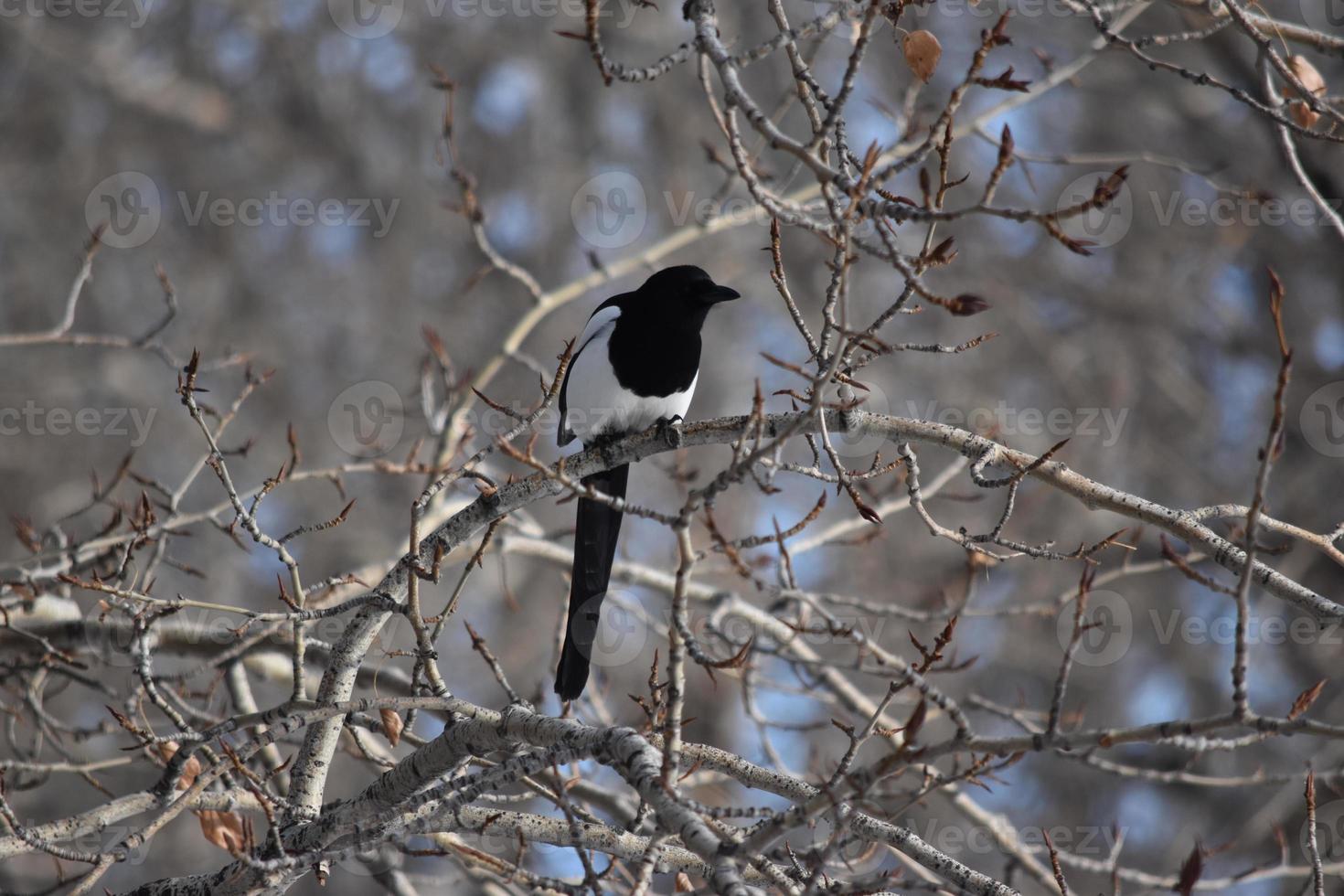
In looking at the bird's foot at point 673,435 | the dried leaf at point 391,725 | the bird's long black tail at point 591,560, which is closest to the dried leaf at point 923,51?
the bird's foot at point 673,435

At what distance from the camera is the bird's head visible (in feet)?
12.0

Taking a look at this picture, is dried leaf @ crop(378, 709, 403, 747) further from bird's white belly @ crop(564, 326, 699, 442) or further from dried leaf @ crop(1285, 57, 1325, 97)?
dried leaf @ crop(1285, 57, 1325, 97)

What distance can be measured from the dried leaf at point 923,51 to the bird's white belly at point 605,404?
1.59 metres

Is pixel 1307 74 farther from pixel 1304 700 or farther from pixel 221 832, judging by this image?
pixel 221 832

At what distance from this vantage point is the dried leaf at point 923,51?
7.29ft

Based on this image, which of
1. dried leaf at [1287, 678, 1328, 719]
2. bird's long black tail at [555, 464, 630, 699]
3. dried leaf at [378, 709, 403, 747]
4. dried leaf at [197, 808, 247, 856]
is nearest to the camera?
dried leaf at [1287, 678, 1328, 719]

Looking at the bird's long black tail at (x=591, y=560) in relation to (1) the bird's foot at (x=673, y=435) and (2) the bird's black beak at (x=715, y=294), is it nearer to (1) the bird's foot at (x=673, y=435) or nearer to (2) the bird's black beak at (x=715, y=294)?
(1) the bird's foot at (x=673, y=435)

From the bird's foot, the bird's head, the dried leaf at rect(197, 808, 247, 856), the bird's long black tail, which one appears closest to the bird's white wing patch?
the bird's head

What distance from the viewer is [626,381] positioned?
360 centimetres

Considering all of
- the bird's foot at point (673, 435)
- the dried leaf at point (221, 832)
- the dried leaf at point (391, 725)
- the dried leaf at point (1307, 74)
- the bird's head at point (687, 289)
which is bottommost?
the dried leaf at point (221, 832)

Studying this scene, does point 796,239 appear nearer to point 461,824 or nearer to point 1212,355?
point 1212,355

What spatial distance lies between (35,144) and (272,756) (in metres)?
11.4

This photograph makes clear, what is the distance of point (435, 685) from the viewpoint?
2332 millimetres

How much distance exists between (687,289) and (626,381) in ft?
1.27
